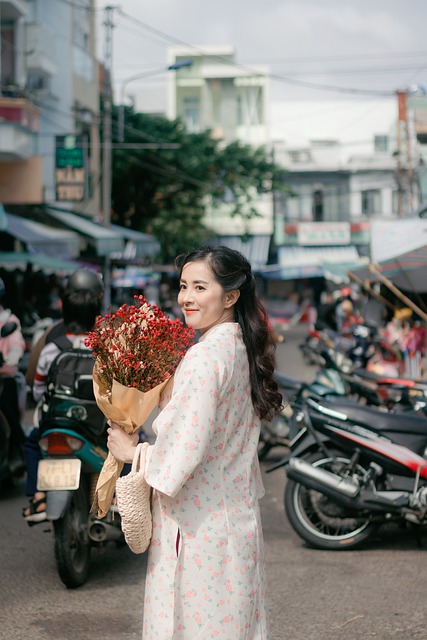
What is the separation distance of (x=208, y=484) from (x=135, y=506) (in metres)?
0.22

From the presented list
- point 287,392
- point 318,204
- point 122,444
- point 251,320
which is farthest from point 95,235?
point 318,204

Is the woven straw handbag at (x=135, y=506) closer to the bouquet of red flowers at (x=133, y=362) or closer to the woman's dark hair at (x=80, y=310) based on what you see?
the bouquet of red flowers at (x=133, y=362)

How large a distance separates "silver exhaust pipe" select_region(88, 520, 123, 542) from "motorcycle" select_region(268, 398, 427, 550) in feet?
4.06

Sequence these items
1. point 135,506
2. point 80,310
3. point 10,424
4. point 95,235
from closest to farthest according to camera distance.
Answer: point 135,506 → point 80,310 → point 10,424 → point 95,235

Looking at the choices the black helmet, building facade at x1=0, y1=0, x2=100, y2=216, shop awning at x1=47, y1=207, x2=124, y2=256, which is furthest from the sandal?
shop awning at x1=47, y1=207, x2=124, y2=256

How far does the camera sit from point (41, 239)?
1722 centimetres

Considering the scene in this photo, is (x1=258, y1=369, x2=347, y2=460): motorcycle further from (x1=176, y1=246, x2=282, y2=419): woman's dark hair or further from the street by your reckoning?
(x1=176, y1=246, x2=282, y2=419): woman's dark hair

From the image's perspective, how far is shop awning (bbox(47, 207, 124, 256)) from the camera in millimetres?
21703

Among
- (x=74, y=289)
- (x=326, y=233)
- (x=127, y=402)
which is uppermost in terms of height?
(x=326, y=233)

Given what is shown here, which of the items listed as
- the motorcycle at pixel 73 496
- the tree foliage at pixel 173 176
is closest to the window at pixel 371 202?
the tree foliage at pixel 173 176

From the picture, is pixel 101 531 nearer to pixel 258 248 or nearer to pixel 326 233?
pixel 258 248

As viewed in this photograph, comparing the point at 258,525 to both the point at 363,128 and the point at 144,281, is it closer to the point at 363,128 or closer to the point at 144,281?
the point at 144,281

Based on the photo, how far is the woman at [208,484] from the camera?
9.14ft

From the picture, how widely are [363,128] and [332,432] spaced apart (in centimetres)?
5115
